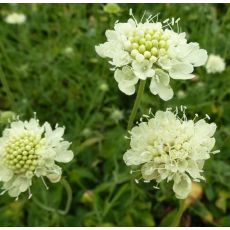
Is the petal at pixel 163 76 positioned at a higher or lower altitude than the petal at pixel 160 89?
higher

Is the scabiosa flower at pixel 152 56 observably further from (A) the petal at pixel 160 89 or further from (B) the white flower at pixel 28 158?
(B) the white flower at pixel 28 158

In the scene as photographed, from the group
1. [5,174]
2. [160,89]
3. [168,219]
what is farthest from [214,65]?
[5,174]

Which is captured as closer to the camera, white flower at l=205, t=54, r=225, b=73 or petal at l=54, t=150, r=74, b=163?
petal at l=54, t=150, r=74, b=163

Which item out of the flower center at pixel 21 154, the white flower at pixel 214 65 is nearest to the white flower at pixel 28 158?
the flower center at pixel 21 154

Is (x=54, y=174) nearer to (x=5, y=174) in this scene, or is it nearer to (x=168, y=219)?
(x=5, y=174)

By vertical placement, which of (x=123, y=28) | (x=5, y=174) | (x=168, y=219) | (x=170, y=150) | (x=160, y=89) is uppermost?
(x=123, y=28)

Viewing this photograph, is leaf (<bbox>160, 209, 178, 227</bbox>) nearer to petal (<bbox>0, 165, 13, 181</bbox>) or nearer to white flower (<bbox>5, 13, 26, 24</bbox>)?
petal (<bbox>0, 165, 13, 181</bbox>)

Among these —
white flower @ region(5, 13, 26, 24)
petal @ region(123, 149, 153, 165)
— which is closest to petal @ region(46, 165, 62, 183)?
petal @ region(123, 149, 153, 165)
